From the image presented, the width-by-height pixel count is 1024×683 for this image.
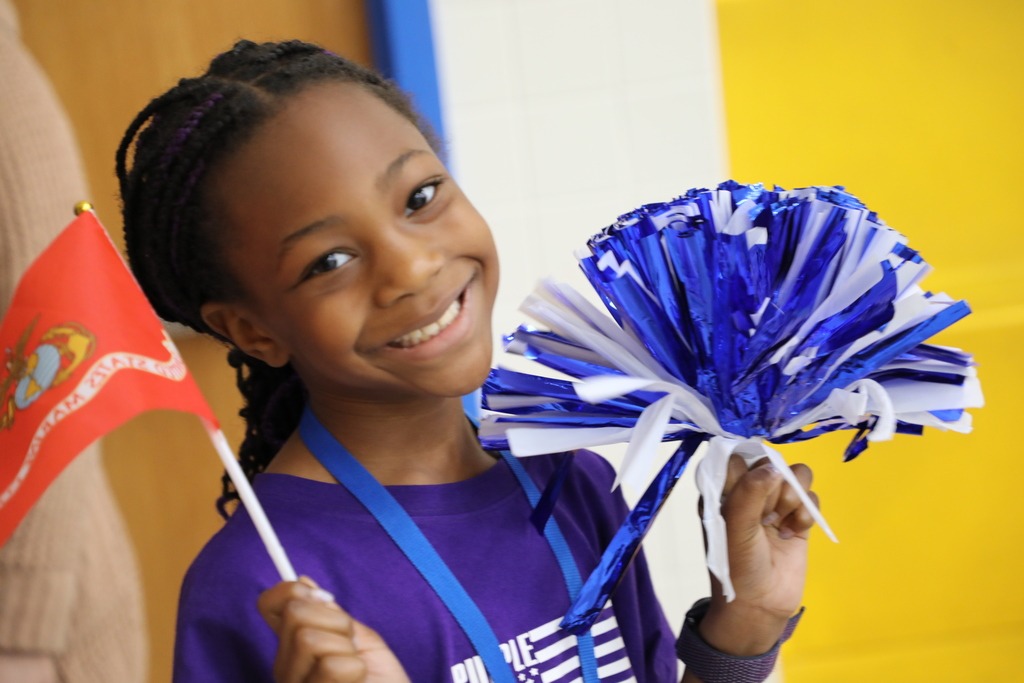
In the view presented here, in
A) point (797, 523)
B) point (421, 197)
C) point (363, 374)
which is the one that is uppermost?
point (421, 197)

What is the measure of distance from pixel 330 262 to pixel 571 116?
986mm

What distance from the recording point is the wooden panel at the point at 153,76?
5.71 feet

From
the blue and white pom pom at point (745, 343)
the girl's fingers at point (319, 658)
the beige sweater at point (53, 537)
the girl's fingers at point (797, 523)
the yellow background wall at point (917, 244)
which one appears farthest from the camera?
the yellow background wall at point (917, 244)

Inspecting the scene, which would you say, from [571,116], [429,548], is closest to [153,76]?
[571,116]

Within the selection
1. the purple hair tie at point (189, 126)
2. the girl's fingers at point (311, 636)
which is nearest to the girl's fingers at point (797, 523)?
the girl's fingers at point (311, 636)

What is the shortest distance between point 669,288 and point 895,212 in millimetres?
1236

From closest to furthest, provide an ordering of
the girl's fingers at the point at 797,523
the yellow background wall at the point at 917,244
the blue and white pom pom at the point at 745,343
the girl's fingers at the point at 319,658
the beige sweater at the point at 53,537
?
the girl's fingers at the point at 319,658 < the blue and white pom pom at the point at 745,343 < the girl's fingers at the point at 797,523 < the beige sweater at the point at 53,537 < the yellow background wall at the point at 917,244

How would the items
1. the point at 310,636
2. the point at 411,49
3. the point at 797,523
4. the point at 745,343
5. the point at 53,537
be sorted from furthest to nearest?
the point at 411,49 < the point at 53,537 < the point at 797,523 < the point at 745,343 < the point at 310,636

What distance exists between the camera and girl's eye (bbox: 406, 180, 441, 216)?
3.01 feet

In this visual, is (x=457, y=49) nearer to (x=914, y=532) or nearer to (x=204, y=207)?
(x=204, y=207)

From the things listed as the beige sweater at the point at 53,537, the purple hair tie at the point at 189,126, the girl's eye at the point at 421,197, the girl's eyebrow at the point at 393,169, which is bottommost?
the beige sweater at the point at 53,537

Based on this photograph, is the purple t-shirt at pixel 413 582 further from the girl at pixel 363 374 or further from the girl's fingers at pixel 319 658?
the girl's fingers at pixel 319 658

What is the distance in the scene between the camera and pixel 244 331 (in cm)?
96

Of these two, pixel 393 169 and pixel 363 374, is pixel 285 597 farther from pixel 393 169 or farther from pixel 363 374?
pixel 393 169
